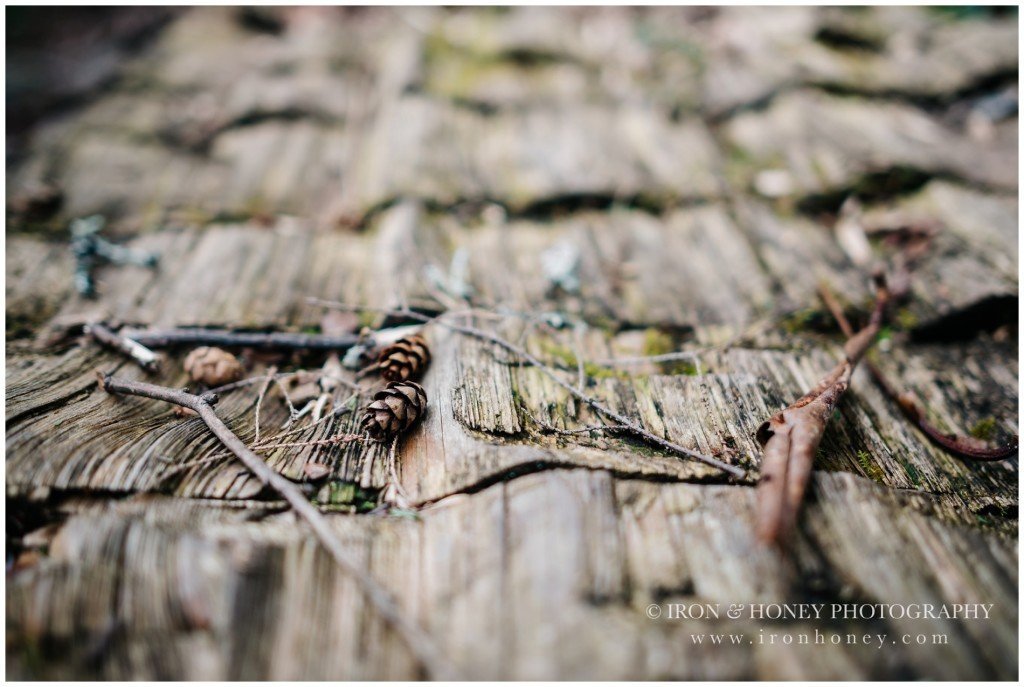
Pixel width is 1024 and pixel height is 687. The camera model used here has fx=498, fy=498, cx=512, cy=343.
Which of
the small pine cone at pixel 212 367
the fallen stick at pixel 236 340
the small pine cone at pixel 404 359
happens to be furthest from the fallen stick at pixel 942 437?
the small pine cone at pixel 212 367

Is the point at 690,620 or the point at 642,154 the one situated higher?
the point at 642,154

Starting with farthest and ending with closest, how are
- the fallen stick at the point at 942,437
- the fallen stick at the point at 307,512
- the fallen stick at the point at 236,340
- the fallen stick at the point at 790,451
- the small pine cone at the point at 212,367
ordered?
the fallen stick at the point at 236,340 < the small pine cone at the point at 212,367 < the fallen stick at the point at 942,437 < the fallen stick at the point at 790,451 < the fallen stick at the point at 307,512

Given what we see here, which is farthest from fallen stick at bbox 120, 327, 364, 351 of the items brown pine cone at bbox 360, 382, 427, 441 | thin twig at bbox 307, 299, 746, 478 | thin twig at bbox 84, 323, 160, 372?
brown pine cone at bbox 360, 382, 427, 441

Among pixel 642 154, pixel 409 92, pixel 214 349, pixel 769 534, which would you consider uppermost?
pixel 409 92

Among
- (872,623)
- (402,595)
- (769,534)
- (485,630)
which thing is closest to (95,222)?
(402,595)

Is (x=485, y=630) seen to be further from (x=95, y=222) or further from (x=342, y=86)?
(x=342, y=86)

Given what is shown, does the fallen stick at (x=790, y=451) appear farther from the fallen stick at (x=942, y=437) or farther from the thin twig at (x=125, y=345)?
the thin twig at (x=125, y=345)
